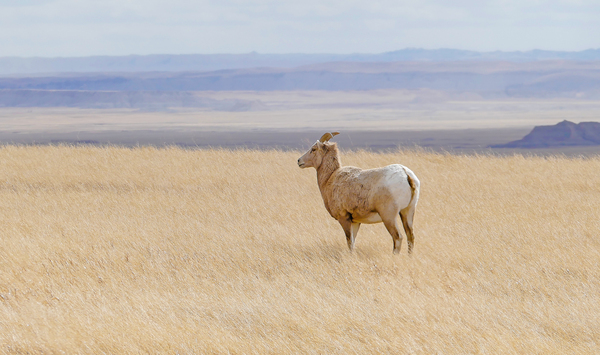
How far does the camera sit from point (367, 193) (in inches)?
311

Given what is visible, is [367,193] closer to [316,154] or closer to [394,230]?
[394,230]

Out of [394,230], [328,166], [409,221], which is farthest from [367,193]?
[328,166]

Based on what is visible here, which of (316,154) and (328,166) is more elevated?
(316,154)

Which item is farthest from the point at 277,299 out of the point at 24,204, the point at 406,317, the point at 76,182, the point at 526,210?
the point at 76,182

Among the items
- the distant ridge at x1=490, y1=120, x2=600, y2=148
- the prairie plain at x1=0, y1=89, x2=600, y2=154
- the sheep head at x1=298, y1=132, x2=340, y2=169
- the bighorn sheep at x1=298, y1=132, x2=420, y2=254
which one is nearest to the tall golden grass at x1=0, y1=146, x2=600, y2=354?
the bighorn sheep at x1=298, y1=132, x2=420, y2=254

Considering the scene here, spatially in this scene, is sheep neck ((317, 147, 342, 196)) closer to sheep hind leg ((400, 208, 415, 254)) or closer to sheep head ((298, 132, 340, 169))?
sheep head ((298, 132, 340, 169))

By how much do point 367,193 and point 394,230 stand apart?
0.59 metres

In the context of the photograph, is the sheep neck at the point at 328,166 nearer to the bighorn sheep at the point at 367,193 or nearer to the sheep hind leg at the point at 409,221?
the bighorn sheep at the point at 367,193

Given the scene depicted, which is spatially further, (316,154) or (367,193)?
(316,154)

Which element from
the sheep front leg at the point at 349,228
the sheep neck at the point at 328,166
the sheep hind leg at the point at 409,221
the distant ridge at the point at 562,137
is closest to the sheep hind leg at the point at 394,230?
the sheep hind leg at the point at 409,221

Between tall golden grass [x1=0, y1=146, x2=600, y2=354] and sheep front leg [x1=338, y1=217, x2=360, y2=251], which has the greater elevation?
sheep front leg [x1=338, y1=217, x2=360, y2=251]

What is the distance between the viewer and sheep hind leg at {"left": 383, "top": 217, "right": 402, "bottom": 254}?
7.80 metres

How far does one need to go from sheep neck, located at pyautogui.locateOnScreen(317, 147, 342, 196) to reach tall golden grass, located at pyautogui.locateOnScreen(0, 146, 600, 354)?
0.92 metres

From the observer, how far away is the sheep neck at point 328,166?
880 centimetres
